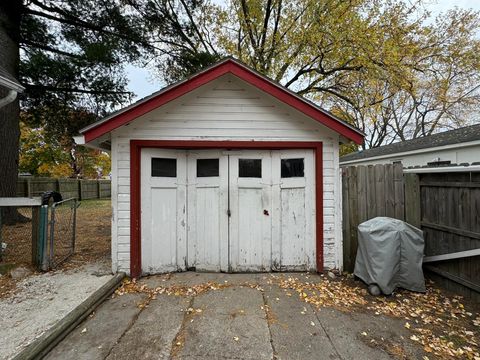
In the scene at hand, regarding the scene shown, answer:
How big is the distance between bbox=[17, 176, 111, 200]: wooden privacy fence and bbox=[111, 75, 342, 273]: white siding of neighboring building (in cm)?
782

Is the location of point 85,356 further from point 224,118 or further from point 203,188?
point 224,118

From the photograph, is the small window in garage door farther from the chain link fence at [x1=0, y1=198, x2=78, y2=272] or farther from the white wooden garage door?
the chain link fence at [x1=0, y1=198, x2=78, y2=272]

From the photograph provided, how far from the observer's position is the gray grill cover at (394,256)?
3484 millimetres

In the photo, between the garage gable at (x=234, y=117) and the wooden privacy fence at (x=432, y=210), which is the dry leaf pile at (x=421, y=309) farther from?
the garage gable at (x=234, y=117)

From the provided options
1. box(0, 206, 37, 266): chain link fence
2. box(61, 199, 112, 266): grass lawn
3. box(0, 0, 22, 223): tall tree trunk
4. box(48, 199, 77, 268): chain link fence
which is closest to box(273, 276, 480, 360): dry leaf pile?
box(61, 199, 112, 266): grass lawn

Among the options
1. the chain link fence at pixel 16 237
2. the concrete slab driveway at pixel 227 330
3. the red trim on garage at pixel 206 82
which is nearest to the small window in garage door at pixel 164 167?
the red trim on garage at pixel 206 82

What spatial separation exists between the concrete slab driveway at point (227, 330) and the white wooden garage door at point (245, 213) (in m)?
0.73

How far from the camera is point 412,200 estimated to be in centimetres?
412

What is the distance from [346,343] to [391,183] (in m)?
2.83

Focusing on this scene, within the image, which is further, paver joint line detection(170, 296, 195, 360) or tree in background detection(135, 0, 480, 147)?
tree in background detection(135, 0, 480, 147)

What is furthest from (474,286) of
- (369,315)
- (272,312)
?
(272,312)

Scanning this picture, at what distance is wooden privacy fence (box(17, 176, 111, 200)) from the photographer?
41.2 ft

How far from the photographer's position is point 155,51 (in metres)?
7.90

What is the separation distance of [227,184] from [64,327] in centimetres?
285
